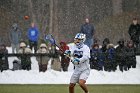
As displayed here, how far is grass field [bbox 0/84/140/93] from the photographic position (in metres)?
20.0

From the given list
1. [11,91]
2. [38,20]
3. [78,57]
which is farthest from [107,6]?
[78,57]

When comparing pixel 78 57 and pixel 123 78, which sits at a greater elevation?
pixel 78 57

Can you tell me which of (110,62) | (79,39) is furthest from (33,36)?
(79,39)

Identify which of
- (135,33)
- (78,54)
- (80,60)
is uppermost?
(78,54)

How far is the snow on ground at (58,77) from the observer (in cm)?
2338

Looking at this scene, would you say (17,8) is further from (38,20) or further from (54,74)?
(54,74)

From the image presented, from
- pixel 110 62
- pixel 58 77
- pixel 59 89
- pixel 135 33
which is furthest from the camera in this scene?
pixel 135 33

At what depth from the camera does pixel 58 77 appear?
23422 mm

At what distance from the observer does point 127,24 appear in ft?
122

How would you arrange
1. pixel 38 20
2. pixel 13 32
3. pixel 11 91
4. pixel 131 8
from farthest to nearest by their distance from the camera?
1. pixel 131 8
2. pixel 38 20
3. pixel 13 32
4. pixel 11 91

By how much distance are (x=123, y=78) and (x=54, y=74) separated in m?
2.61

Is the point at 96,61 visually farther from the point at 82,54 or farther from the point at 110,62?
the point at 82,54

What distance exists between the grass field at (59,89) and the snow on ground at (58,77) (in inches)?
39.6

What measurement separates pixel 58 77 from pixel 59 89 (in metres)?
2.61
